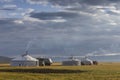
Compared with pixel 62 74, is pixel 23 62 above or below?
below

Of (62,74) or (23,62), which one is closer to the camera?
(62,74)

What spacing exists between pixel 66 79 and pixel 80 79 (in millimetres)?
2436

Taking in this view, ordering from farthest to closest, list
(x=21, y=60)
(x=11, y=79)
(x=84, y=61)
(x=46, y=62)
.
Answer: (x=84, y=61), (x=46, y=62), (x=21, y=60), (x=11, y=79)

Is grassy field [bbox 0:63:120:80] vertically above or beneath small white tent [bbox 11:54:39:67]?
above

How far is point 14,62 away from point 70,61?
3395cm

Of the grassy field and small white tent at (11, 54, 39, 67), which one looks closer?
the grassy field

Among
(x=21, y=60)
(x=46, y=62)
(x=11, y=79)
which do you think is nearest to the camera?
(x=11, y=79)

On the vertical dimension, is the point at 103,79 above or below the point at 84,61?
above

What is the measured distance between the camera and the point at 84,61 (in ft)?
643

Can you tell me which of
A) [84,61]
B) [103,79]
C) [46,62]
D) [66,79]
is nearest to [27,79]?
[66,79]

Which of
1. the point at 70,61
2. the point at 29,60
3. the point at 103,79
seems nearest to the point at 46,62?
the point at 70,61

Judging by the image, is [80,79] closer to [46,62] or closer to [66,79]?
[66,79]

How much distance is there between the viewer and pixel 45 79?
6612cm

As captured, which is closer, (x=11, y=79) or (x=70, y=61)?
(x=11, y=79)
